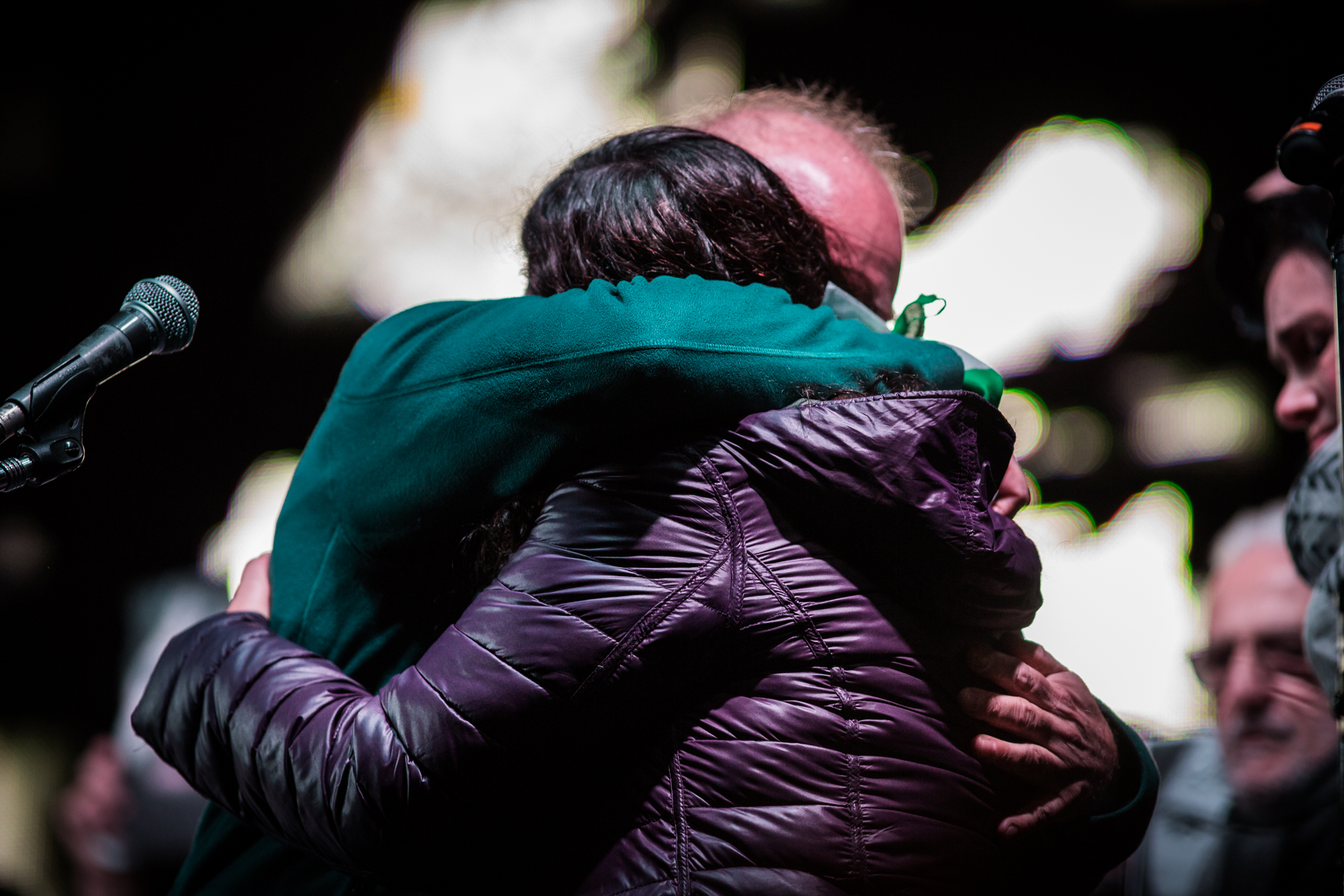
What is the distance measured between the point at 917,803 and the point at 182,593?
122 inches

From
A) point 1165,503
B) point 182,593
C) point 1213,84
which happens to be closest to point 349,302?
point 182,593

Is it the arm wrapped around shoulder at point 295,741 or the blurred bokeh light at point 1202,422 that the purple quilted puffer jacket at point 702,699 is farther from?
the blurred bokeh light at point 1202,422

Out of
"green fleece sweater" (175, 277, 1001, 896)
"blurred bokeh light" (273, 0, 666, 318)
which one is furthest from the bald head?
"blurred bokeh light" (273, 0, 666, 318)

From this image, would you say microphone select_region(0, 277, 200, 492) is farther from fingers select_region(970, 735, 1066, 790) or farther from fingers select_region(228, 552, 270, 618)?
fingers select_region(970, 735, 1066, 790)

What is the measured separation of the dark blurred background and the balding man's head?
3.50ft

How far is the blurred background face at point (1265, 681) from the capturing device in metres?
2.21

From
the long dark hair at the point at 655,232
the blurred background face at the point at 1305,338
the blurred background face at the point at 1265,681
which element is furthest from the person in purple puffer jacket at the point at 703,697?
the blurred background face at the point at 1265,681

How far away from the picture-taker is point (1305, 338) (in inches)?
58.4

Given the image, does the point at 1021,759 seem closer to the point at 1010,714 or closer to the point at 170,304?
the point at 1010,714

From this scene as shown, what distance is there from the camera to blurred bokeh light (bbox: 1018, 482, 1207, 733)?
3.20 metres

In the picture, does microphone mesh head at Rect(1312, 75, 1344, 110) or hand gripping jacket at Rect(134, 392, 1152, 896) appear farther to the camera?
microphone mesh head at Rect(1312, 75, 1344, 110)

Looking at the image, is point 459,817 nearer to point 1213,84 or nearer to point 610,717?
point 610,717

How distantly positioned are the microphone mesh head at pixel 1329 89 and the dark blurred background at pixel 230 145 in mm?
1086

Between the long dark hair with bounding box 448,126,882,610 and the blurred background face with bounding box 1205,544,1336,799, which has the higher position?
the long dark hair with bounding box 448,126,882,610
